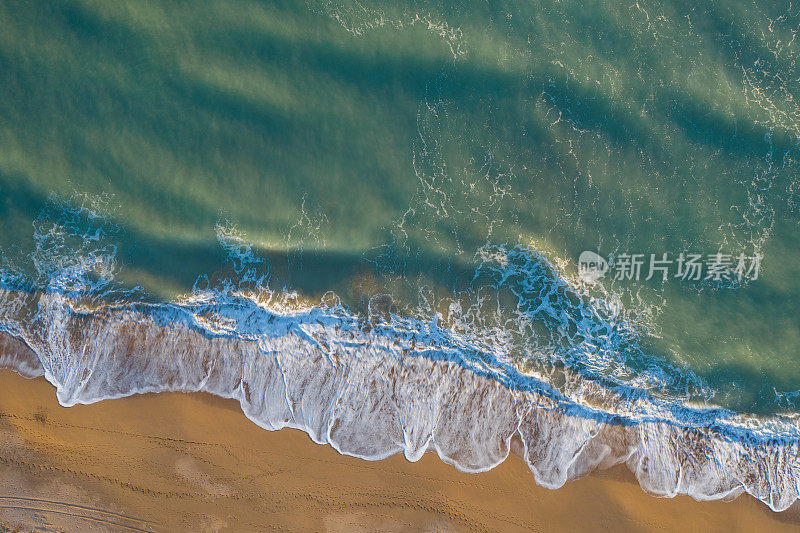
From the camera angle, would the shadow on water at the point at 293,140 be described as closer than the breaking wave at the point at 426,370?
No

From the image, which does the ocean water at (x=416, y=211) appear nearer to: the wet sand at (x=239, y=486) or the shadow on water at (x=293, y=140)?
the shadow on water at (x=293, y=140)

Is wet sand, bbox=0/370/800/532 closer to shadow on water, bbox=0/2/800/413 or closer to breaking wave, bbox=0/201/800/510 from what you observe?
breaking wave, bbox=0/201/800/510

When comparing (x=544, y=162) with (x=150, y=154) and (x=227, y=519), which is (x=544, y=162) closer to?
(x=150, y=154)

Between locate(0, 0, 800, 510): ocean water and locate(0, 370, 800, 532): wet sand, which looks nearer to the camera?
locate(0, 370, 800, 532): wet sand

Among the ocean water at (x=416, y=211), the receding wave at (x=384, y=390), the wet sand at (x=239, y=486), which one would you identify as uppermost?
the ocean water at (x=416, y=211)

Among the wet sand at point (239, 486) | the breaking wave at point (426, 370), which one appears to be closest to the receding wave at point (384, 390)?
the breaking wave at point (426, 370)

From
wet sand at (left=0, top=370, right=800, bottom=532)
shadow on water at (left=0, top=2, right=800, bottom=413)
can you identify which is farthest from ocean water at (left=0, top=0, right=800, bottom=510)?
wet sand at (left=0, top=370, right=800, bottom=532)
